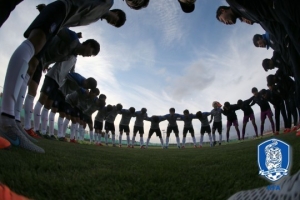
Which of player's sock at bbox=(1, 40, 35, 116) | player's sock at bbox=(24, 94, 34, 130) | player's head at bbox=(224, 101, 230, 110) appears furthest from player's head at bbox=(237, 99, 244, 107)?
player's sock at bbox=(1, 40, 35, 116)

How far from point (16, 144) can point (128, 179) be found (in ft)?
3.96

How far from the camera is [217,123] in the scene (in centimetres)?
1159

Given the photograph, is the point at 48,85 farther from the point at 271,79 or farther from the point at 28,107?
the point at 271,79

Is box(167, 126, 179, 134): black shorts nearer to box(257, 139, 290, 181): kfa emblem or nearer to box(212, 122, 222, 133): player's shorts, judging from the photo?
box(212, 122, 222, 133): player's shorts

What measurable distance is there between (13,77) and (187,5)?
266 cm

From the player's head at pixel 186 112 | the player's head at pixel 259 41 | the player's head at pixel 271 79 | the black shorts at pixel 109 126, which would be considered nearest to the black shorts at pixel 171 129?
the player's head at pixel 186 112

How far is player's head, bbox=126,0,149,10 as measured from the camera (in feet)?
9.65

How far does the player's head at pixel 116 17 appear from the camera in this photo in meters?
3.42

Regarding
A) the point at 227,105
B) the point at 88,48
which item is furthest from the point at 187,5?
the point at 227,105

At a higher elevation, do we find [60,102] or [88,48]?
[88,48]

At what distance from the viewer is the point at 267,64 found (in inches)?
231

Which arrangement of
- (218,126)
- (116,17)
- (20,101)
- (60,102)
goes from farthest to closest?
(218,126) → (60,102) → (116,17) → (20,101)

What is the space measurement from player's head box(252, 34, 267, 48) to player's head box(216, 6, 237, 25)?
4.42 feet

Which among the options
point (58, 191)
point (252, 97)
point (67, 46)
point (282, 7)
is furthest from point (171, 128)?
point (58, 191)
